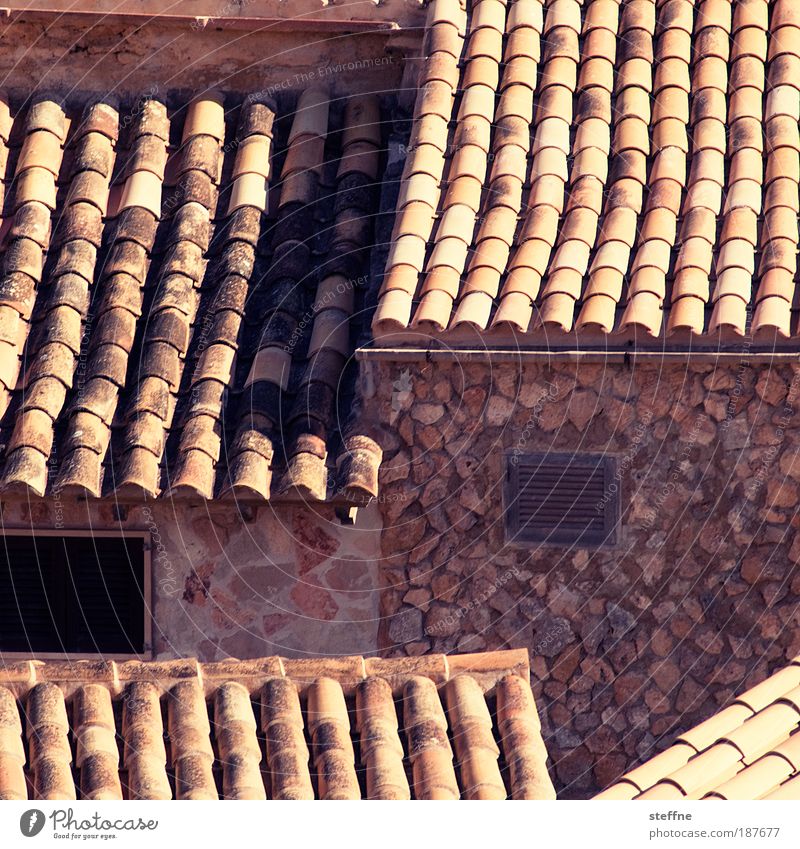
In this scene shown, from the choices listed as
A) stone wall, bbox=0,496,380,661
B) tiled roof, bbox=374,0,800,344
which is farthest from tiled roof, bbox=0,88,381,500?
tiled roof, bbox=374,0,800,344

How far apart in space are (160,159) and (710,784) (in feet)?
20.4

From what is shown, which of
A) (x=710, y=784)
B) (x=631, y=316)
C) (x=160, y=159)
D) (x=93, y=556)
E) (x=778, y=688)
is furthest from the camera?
(x=160, y=159)

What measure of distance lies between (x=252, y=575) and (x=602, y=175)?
3.21 metres

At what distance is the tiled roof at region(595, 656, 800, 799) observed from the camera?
705 cm

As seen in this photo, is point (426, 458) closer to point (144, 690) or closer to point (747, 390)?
point (747, 390)

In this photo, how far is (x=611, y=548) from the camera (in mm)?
9984

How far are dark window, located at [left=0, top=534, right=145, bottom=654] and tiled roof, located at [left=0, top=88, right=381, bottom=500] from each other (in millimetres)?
693

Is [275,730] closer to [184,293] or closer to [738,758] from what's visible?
[738,758]

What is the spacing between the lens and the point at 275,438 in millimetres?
10094

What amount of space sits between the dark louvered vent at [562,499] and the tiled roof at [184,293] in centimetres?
86

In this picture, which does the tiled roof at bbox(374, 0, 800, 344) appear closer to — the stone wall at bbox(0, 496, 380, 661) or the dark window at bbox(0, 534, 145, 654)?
the stone wall at bbox(0, 496, 380, 661)

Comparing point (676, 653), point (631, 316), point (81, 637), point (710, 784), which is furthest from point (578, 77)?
point (710, 784)

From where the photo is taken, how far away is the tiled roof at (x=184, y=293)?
1000cm

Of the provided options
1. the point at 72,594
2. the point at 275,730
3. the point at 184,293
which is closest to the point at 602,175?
the point at 184,293
